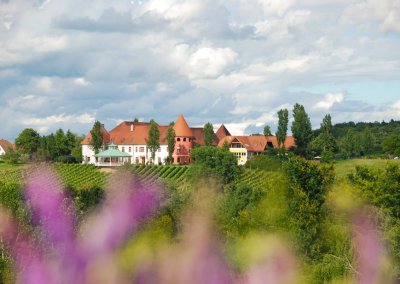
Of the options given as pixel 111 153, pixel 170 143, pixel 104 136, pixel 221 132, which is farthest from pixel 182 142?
pixel 104 136

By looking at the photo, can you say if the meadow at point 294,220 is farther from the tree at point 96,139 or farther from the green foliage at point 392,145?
the green foliage at point 392,145

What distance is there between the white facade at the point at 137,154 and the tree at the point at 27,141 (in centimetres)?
1658

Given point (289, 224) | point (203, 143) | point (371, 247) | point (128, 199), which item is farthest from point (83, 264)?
point (203, 143)

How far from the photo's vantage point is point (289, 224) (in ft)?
82.7

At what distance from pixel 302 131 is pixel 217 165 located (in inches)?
854

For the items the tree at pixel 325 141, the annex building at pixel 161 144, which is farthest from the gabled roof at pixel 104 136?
the tree at pixel 325 141

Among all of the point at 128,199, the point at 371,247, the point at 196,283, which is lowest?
the point at 371,247

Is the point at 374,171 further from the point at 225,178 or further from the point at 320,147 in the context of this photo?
the point at 320,147

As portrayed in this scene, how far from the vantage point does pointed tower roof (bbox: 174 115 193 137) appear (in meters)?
90.4

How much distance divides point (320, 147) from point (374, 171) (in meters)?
52.7

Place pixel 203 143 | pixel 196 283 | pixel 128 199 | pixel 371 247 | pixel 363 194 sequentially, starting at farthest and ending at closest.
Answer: pixel 203 143 < pixel 363 194 < pixel 371 247 < pixel 128 199 < pixel 196 283

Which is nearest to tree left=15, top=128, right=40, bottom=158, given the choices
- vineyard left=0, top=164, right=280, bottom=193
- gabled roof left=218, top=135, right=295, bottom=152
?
vineyard left=0, top=164, right=280, bottom=193

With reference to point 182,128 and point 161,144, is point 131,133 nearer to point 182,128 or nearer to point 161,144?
point 161,144

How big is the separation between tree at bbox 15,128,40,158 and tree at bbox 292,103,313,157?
42.4 metres
